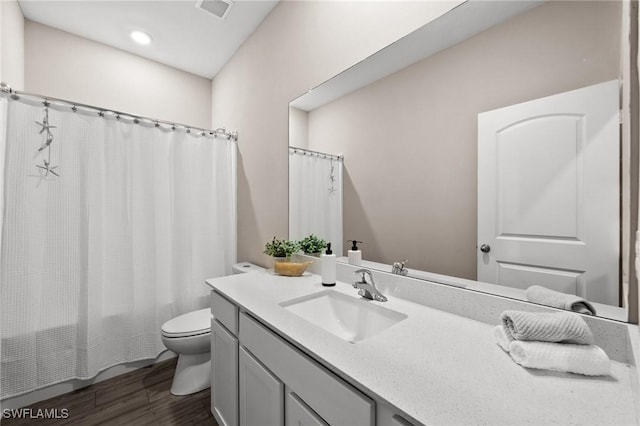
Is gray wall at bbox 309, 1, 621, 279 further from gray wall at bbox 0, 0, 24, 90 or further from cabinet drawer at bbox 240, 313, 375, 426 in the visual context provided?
gray wall at bbox 0, 0, 24, 90

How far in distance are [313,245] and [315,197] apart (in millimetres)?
306

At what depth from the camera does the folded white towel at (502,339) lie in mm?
746

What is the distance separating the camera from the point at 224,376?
4.42 ft

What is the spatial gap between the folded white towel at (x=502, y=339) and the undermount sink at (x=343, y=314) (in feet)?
1.07

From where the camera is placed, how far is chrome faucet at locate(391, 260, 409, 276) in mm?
1223

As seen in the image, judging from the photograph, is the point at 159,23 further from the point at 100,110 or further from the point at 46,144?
the point at 46,144

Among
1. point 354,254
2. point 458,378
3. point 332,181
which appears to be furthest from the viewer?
point 332,181

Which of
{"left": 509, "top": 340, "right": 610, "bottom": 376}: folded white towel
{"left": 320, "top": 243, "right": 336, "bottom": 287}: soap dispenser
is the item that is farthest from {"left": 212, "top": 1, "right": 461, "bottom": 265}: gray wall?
{"left": 509, "top": 340, "right": 610, "bottom": 376}: folded white towel

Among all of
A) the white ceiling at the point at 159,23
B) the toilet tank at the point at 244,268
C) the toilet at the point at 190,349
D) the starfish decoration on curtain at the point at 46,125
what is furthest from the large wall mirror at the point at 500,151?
the starfish decoration on curtain at the point at 46,125

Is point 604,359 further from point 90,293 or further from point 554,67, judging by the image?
point 90,293

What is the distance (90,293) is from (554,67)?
2659 mm

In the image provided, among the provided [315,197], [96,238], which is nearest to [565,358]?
[315,197]

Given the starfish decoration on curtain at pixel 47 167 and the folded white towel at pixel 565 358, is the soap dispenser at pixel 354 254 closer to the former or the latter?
the folded white towel at pixel 565 358

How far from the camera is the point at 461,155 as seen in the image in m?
1.04
